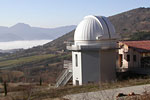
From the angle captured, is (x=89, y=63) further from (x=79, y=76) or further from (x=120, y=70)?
(x=120, y=70)

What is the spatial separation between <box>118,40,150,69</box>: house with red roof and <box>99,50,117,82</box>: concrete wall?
1880mm

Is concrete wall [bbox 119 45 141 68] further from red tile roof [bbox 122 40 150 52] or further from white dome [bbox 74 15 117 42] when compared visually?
white dome [bbox 74 15 117 42]

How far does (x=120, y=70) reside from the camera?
89.6 ft

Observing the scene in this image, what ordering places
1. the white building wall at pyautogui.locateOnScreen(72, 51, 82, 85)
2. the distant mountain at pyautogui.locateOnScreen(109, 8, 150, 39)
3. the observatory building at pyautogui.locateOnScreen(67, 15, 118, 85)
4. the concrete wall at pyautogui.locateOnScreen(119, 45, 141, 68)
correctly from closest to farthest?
the observatory building at pyautogui.locateOnScreen(67, 15, 118, 85)
the white building wall at pyautogui.locateOnScreen(72, 51, 82, 85)
the concrete wall at pyautogui.locateOnScreen(119, 45, 141, 68)
the distant mountain at pyautogui.locateOnScreen(109, 8, 150, 39)

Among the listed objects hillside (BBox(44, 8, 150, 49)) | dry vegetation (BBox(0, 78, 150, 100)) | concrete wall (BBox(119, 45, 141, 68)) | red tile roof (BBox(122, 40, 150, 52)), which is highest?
hillside (BBox(44, 8, 150, 49))

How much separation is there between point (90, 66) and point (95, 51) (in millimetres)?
1529

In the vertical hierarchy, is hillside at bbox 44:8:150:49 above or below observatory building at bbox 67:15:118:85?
above

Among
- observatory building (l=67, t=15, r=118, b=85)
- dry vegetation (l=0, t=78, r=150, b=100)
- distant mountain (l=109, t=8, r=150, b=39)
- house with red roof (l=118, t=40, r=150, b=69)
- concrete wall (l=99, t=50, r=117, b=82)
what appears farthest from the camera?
distant mountain (l=109, t=8, r=150, b=39)

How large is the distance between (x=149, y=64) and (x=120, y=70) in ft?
9.86

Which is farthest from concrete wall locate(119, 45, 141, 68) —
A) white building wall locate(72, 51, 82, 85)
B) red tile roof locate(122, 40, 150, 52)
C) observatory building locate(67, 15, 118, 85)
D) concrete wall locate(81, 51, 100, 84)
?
white building wall locate(72, 51, 82, 85)

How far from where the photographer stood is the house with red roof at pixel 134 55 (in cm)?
2656

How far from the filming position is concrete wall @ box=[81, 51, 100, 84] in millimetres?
24859

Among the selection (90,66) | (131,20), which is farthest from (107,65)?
(131,20)

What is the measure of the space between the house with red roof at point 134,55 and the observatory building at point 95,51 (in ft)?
6.17
